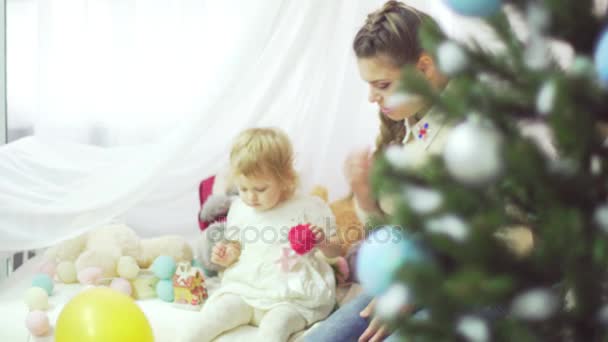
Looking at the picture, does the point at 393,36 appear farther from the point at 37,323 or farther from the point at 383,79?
the point at 37,323

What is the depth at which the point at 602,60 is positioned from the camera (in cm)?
59

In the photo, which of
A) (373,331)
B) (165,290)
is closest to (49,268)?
(165,290)

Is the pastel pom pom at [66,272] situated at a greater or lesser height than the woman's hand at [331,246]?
lesser

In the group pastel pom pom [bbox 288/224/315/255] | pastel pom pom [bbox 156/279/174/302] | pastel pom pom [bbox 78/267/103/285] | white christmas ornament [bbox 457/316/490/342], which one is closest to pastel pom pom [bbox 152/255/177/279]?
pastel pom pom [bbox 156/279/174/302]

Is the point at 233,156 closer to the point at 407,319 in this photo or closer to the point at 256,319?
the point at 256,319

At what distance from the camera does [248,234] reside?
1819 millimetres

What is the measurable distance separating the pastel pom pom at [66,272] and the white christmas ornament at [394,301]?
156 cm

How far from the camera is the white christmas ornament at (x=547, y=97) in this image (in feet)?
1.88

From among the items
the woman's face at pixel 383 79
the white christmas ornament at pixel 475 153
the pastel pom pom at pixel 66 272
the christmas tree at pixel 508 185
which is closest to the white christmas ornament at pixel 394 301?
the christmas tree at pixel 508 185

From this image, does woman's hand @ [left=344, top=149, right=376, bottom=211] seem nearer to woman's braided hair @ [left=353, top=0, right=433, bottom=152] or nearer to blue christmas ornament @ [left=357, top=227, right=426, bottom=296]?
woman's braided hair @ [left=353, top=0, right=433, bottom=152]

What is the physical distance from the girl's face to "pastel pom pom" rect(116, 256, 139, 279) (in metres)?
0.41

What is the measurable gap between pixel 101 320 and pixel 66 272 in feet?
1.72

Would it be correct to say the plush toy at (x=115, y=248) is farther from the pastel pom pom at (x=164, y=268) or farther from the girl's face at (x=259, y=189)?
the girl's face at (x=259, y=189)

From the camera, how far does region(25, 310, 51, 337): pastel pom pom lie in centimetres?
165
